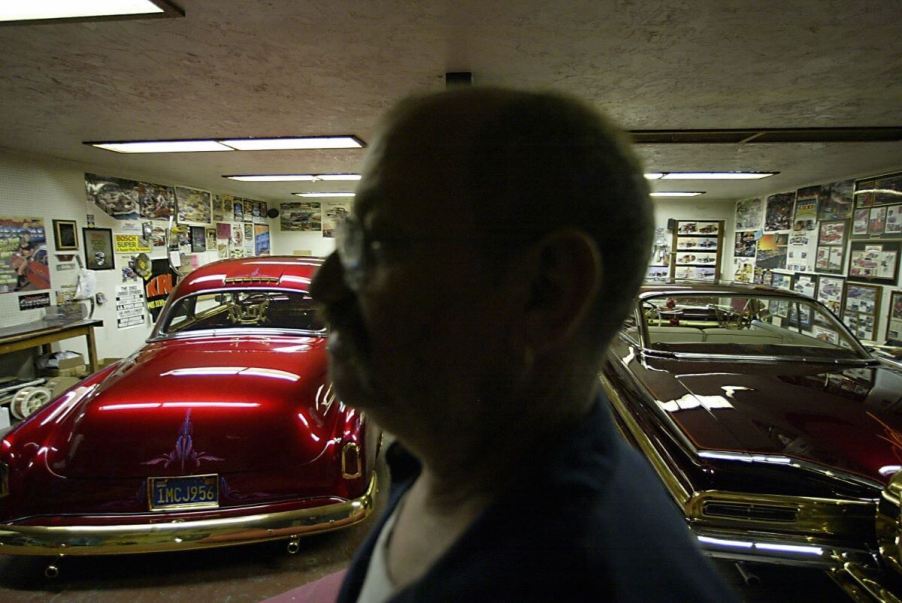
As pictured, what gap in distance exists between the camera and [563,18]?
45.8 inches

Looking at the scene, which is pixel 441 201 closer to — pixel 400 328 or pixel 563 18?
pixel 400 328

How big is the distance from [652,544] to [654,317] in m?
2.57

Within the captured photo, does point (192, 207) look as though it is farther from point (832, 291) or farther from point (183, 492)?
point (832, 291)

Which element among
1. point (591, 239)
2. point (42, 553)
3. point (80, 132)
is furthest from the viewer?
point (80, 132)

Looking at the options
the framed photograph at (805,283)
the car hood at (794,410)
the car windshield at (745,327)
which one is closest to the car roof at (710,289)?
the car windshield at (745,327)

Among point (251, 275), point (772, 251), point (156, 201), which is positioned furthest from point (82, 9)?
point (772, 251)

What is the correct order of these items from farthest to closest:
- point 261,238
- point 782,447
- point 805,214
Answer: point 805,214
point 261,238
point 782,447

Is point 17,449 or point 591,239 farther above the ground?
point 591,239

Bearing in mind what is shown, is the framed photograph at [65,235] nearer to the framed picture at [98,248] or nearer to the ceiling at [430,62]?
the framed picture at [98,248]

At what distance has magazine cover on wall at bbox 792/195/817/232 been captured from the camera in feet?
12.8

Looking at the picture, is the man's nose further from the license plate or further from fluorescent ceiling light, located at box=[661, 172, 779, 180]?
fluorescent ceiling light, located at box=[661, 172, 779, 180]

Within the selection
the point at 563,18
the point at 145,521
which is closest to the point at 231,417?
the point at 145,521

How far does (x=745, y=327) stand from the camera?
8.59ft

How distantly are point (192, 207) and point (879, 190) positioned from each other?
17.7 ft
